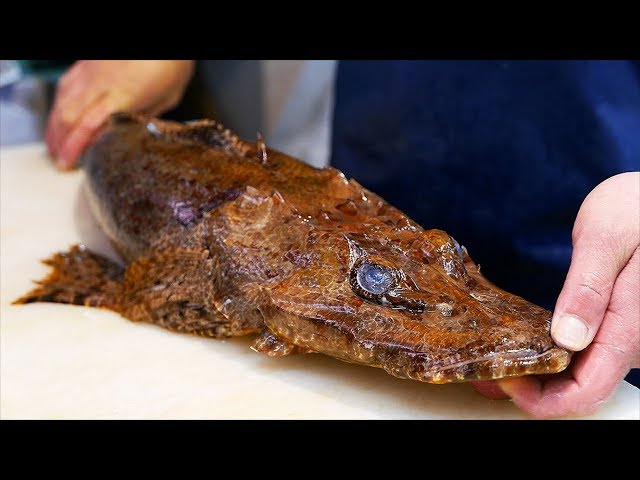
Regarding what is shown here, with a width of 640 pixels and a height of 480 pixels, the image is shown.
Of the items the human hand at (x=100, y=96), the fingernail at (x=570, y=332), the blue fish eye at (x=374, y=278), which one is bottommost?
the fingernail at (x=570, y=332)

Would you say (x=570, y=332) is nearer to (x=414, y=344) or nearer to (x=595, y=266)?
(x=595, y=266)

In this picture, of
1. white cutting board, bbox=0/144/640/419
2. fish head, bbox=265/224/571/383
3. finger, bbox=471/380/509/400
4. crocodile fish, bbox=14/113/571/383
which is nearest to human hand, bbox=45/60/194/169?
crocodile fish, bbox=14/113/571/383

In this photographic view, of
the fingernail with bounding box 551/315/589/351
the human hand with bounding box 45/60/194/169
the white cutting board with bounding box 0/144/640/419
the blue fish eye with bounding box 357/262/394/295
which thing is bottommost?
the white cutting board with bounding box 0/144/640/419

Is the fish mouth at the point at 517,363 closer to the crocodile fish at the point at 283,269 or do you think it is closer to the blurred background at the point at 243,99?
the crocodile fish at the point at 283,269

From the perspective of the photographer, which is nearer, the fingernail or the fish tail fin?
the fingernail

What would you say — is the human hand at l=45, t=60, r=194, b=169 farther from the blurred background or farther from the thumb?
the thumb

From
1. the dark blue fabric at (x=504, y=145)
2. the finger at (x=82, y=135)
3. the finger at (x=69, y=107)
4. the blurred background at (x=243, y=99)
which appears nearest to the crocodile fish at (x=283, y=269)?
the dark blue fabric at (x=504, y=145)

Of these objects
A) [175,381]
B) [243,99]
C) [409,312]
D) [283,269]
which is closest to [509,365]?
[409,312]

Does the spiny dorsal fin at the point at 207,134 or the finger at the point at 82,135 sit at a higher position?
the finger at the point at 82,135
